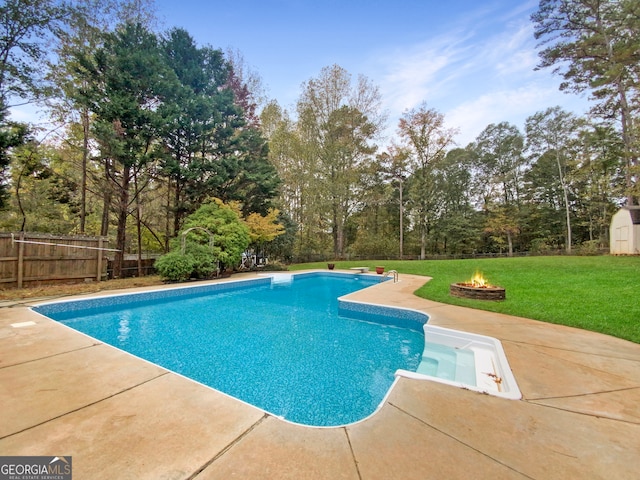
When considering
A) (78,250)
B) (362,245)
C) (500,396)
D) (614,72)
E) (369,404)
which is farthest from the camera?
(362,245)

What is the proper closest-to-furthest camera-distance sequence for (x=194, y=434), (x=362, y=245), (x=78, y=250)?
(x=194, y=434) < (x=78, y=250) < (x=362, y=245)

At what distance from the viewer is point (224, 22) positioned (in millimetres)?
9062

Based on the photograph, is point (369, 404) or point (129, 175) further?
point (129, 175)

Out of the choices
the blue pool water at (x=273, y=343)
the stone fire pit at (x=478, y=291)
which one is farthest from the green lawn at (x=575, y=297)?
the blue pool water at (x=273, y=343)

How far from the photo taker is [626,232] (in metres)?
12.5

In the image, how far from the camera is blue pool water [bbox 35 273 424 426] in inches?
114

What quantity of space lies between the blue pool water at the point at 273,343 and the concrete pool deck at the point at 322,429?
30.3 inches

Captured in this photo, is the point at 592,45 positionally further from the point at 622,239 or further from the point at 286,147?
the point at 286,147

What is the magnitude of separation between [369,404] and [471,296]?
4722mm

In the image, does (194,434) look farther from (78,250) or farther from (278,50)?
(278,50)

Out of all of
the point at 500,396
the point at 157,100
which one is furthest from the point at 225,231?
the point at 500,396

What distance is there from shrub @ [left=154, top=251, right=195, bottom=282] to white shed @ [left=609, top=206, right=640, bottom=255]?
20.1m

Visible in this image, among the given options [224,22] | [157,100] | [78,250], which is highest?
[224,22]

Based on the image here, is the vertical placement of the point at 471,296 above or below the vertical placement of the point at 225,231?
below
